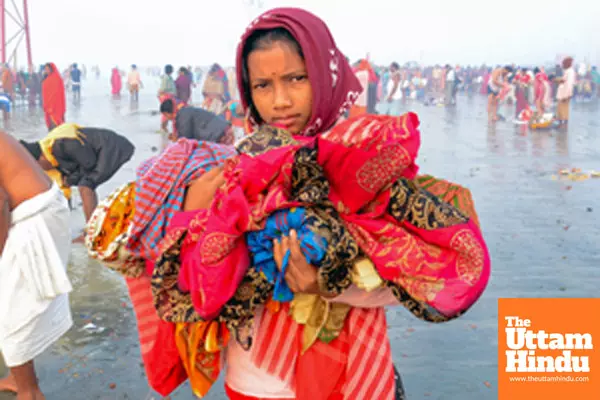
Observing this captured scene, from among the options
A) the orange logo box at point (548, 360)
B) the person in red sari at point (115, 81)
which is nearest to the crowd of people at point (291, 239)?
the orange logo box at point (548, 360)

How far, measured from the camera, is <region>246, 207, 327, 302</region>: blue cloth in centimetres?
139

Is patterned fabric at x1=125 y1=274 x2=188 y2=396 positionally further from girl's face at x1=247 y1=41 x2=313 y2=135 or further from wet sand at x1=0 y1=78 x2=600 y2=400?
wet sand at x1=0 y1=78 x2=600 y2=400

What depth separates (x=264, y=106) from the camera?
1695 mm

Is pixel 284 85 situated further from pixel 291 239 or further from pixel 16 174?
pixel 16 174

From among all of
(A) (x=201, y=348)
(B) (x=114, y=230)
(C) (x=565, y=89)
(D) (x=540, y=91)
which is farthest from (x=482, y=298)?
(D) (x=540, y=91)

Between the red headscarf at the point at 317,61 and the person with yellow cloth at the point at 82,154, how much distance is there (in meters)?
4.76

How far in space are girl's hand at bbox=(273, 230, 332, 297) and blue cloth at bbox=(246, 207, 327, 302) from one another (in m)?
0.01

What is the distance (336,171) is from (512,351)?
2.20 m

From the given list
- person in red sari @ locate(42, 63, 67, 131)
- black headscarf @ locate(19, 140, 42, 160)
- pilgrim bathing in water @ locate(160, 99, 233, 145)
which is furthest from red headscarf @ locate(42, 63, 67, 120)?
black headscarf @ locate(19, 140, 42, 160)

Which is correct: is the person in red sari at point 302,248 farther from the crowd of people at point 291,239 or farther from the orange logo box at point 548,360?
the orange logo box at point 548,360

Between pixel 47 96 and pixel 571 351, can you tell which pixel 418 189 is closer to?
pixel 571 351

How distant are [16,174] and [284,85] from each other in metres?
2.21

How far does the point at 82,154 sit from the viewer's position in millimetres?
6129

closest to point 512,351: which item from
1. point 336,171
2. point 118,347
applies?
point 336,171
